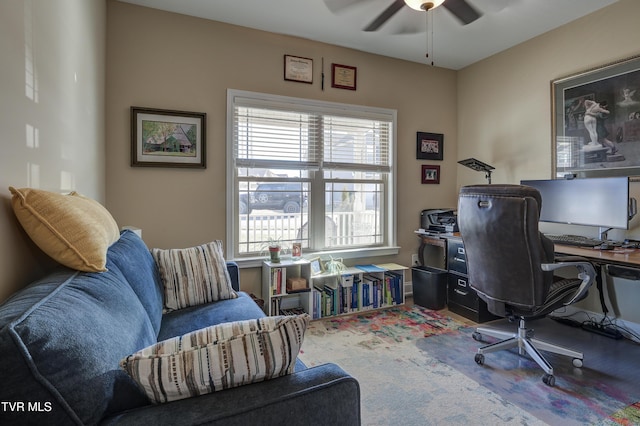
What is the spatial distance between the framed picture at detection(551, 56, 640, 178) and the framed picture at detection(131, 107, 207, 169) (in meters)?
3.24

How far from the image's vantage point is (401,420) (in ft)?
5.49

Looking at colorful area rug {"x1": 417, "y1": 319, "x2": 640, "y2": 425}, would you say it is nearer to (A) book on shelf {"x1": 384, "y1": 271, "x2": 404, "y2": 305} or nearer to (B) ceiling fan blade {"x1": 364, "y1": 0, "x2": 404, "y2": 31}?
(A) book on shelf {"x1": 384, "y1": 271, "x2": 404, "y2": 305}

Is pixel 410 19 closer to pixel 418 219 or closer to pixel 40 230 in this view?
pixel 418 219

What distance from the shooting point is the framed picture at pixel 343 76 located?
340cm

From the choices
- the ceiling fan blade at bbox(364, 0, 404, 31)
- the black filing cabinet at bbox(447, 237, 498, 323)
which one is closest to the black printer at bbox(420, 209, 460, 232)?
the black filing cabinet at bbox(447, 237, 498, 323)

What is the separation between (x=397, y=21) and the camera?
2.52 metres

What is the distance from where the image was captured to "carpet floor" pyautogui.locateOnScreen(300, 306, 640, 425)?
5.57 feet

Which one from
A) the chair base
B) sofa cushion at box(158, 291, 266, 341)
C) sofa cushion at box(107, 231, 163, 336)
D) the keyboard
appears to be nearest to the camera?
sofa cushion at box(107, 231, 163, 336)

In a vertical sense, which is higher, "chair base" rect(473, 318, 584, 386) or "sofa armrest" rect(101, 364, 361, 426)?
"sofa armrest" rect(101, 364, 361, 426)

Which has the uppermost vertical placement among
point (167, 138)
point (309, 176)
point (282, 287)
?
point (167, 138)

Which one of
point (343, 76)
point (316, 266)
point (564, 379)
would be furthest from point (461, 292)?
point (343, 76)

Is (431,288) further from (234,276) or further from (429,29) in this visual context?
→ (429,29)

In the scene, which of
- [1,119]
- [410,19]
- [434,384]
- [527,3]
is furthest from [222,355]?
[527,3]

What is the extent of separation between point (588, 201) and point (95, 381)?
126 inches
